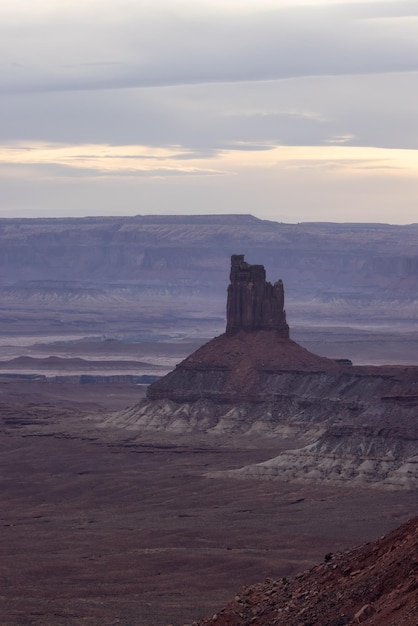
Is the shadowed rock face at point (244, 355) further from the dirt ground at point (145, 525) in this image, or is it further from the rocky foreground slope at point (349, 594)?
the rocky foreground slope at point (349, 594)

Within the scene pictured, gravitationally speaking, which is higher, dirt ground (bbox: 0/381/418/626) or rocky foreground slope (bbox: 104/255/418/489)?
rocky foreground slope (bbox: 104/255/418/489)

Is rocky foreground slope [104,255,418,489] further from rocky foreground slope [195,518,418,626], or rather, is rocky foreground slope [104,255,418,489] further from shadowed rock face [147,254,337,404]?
rocky foreground slope [195,518,418,626]

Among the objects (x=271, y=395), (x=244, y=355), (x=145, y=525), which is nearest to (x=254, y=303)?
(x=244, y=355)

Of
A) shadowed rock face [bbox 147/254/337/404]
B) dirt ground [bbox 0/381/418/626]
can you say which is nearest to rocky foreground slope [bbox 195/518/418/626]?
dirt ground [bbox 0/381/418/626]

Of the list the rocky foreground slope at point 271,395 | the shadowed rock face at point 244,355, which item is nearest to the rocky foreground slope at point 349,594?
the rocky foreground slope at point 271,395

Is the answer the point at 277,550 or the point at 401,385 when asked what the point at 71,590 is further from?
the point at 401,385

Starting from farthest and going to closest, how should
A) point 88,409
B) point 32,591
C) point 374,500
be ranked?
point 88,409, point 374,500, point 32,591

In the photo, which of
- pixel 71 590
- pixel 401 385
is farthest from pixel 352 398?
pixel 71 590
